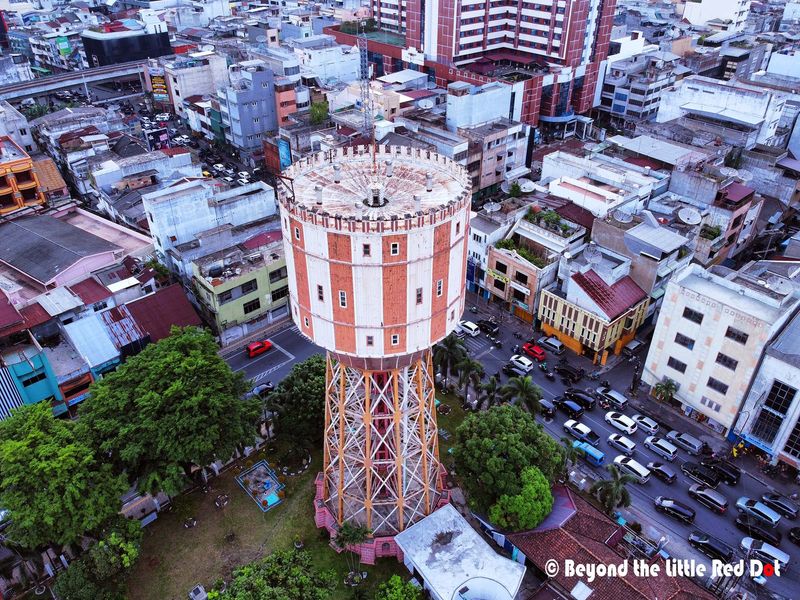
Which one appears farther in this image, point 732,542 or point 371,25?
point 371,25

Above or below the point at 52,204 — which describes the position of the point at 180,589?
below

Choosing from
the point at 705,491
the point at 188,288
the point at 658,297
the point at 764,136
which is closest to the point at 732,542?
the point at 705,491

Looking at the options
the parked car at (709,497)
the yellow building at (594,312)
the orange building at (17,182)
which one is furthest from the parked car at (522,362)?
the orange building at (17,182)

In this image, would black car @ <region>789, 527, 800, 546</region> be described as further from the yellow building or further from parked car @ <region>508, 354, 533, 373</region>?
parked car @ <region>508, 354, 533, 373</region>

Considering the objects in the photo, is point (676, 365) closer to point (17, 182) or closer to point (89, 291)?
A: point (89, 291)

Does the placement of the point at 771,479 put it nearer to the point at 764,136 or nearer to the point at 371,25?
the point at 764,136

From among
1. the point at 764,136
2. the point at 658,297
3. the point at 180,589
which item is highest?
the point at 764,136
